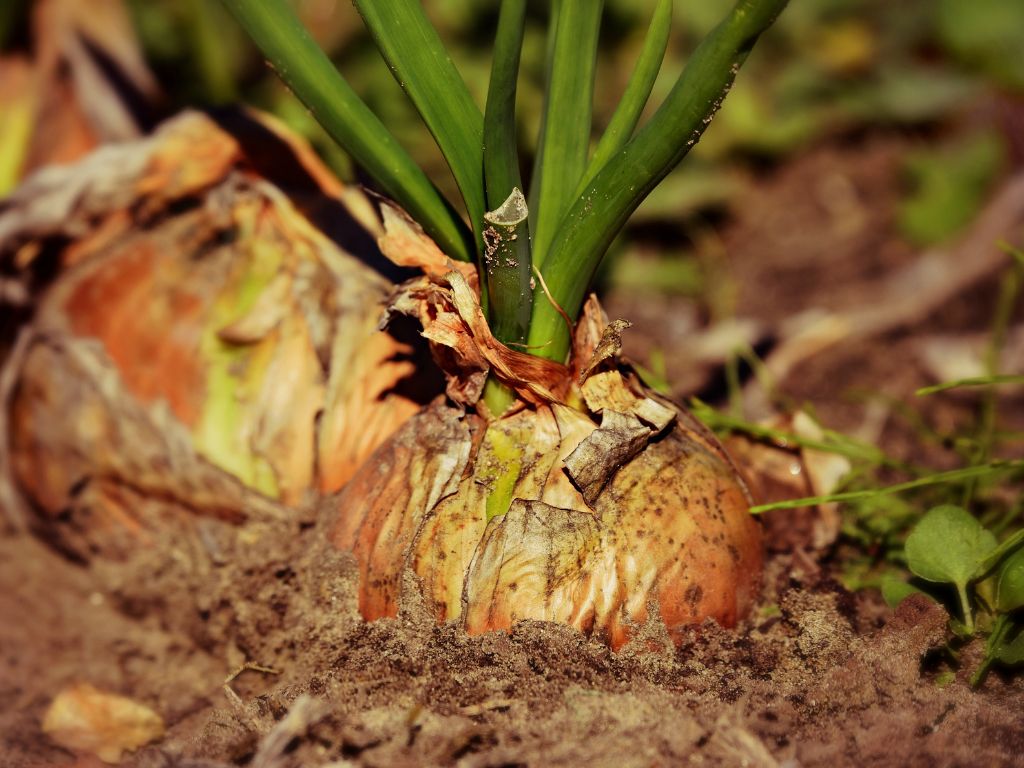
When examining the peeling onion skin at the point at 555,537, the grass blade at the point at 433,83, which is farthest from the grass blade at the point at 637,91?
the peeling onion skin at the point at 555,537

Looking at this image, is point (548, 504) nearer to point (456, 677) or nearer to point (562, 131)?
point (456, 677)

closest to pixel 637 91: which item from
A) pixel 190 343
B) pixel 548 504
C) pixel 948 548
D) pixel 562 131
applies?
pixel 562 131

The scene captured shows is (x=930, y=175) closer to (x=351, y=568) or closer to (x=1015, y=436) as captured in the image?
(x=1015, y=436)

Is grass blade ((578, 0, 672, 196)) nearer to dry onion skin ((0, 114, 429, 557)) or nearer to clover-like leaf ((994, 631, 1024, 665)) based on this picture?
A: dry onion skin ((0, 114, 429, 557))

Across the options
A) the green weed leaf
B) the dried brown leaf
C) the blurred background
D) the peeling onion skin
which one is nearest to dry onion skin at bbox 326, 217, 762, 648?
the peeling onion skin

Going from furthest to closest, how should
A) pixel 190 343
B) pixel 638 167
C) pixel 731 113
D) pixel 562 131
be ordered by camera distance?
pixel 731 113
pixel 190 343
pixel 562 131
pixel 638 167

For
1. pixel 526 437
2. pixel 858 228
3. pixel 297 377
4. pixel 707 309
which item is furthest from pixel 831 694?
pixel 858 228
